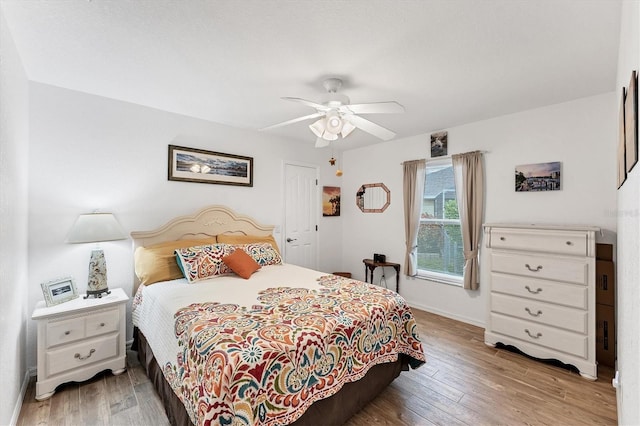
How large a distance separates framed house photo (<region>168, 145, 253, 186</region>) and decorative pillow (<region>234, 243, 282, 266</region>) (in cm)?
93

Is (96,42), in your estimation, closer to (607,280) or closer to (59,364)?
(59,364)

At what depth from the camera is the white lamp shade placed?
91.4 inches

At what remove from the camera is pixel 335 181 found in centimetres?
490

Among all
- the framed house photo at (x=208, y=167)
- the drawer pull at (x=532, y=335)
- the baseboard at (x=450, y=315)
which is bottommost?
the baseboard at (x=450, y=315)

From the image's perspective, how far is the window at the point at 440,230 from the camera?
12.2 ft

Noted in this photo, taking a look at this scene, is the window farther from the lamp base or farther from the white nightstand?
the lamp base

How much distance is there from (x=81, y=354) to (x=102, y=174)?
5.20 ft

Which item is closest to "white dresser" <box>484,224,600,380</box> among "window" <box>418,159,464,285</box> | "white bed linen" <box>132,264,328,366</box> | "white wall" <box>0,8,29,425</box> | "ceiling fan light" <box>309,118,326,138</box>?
"window" <box>418,159,464,285</box>

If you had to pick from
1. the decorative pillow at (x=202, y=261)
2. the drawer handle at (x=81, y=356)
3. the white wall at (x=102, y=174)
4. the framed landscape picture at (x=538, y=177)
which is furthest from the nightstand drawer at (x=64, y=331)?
the framed landscape picture at (x=538, y=177)

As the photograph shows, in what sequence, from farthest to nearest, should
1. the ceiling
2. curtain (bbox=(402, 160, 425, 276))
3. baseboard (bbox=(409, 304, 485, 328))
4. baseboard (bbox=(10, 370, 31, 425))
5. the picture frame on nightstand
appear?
curtain (bbox=(402, 160, 425, 276)) → baseboard (bbox=(409, 304, 485, 328)) → the picture frame on nightstand → baseboard (bbox=(10, 370, 31, 425)) → the ceiling

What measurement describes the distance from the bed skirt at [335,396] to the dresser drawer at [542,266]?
1445 millimetres

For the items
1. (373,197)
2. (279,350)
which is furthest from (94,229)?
(373,197)

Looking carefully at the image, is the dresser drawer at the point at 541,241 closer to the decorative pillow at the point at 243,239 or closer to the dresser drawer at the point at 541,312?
the dresser drawer at the point at 541,312

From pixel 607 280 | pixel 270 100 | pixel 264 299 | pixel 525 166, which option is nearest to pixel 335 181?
pixel 270 100
